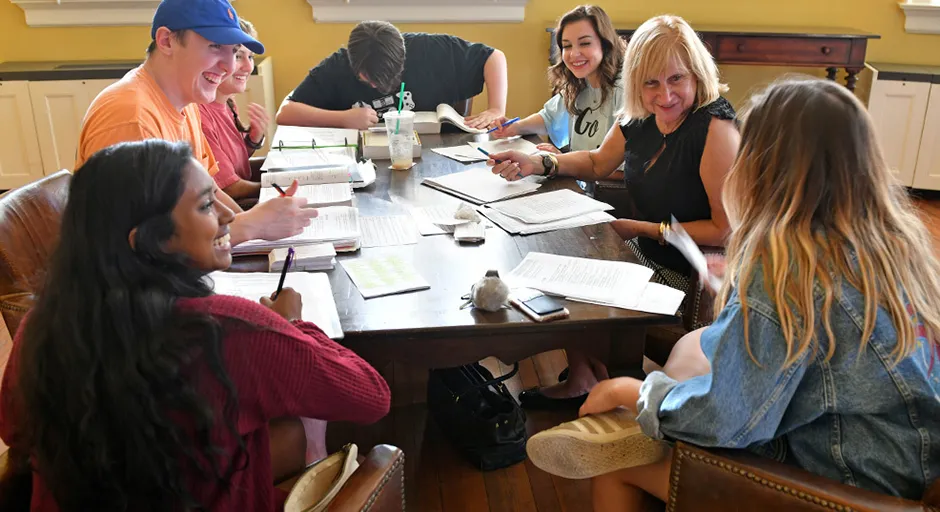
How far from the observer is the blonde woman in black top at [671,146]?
1.97m

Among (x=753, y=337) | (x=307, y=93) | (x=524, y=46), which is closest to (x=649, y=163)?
(x=753, y=337)

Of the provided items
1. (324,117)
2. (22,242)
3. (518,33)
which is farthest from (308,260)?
(518,33)

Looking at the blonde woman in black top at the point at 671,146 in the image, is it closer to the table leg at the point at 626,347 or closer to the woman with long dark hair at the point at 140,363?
the table leg at the point at 626,347

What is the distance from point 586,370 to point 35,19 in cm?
336

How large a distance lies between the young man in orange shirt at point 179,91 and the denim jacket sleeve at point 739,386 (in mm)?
892

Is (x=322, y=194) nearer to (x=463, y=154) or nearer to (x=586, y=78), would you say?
(x=463, y=154)

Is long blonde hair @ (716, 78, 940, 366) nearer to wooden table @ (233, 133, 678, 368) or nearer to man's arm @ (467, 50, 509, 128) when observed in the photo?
wooden table @ (233, 133, 678, 368)

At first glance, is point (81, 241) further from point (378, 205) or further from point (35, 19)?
point (35, 19)

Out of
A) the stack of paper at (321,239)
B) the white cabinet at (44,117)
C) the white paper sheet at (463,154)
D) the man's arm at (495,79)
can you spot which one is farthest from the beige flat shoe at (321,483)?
the white cabinet at (44,117)

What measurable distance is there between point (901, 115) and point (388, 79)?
280cm

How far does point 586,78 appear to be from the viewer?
275cm

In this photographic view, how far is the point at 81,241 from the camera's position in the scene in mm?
921

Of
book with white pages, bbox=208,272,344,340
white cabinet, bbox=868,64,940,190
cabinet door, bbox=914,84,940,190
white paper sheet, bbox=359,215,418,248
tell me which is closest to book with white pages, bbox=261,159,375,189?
white paper sheet, bbox=359,215,418,248

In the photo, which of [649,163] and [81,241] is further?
[649,163]
